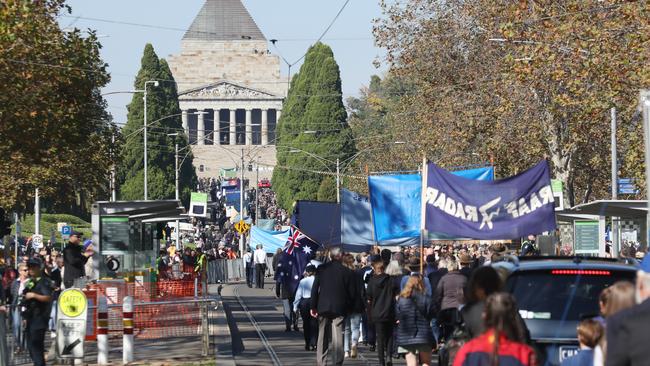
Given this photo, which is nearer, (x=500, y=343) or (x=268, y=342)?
(x=500, y=343)

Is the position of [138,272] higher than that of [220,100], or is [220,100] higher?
[220,100]

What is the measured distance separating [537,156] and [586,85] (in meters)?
15.8

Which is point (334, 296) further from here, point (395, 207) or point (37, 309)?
point (395, 207)

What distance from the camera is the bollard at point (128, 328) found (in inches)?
795

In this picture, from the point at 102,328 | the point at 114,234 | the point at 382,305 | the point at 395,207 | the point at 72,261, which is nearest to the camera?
the point at 382,305

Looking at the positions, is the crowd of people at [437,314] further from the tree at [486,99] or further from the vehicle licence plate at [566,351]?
the tree at [486,99]

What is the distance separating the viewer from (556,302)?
39.8ft

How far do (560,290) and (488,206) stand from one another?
5436mm

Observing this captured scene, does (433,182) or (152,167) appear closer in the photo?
(433,182)

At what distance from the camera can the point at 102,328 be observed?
2031 cm

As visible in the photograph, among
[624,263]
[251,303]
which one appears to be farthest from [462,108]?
[624,263]

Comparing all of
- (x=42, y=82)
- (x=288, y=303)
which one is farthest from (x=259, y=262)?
(x=288, y=303)

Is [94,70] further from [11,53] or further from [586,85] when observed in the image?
[586,85]

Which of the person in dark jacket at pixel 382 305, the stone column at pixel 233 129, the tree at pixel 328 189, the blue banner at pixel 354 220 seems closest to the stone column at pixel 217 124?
the stone column at pixel 233 129
